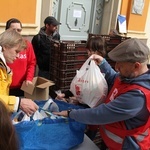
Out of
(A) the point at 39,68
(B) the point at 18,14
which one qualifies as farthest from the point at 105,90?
(B) the point at 18,14

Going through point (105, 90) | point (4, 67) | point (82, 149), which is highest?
point (4, 67)

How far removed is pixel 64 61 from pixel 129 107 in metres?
1.05

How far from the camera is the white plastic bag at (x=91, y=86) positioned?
5.06 feet

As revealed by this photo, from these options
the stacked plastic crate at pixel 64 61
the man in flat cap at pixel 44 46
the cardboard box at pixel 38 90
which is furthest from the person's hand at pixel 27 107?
the man in flat cap at pixel 44 46

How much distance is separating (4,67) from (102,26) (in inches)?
174

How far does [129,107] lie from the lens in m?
1.21

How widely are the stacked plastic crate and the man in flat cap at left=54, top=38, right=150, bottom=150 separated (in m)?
0.84

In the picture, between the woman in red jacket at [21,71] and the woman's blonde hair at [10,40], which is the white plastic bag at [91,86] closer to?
the woman's blonde hair at [10,40]

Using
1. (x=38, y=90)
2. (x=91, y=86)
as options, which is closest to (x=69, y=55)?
(x=38, y=90)

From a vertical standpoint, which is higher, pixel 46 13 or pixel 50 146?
pixel 46 13

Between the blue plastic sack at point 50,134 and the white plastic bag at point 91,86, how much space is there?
213mm

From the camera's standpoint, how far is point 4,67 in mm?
1482

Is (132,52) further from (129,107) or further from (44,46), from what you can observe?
(44,46)

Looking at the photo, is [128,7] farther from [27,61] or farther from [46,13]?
[27,61]
